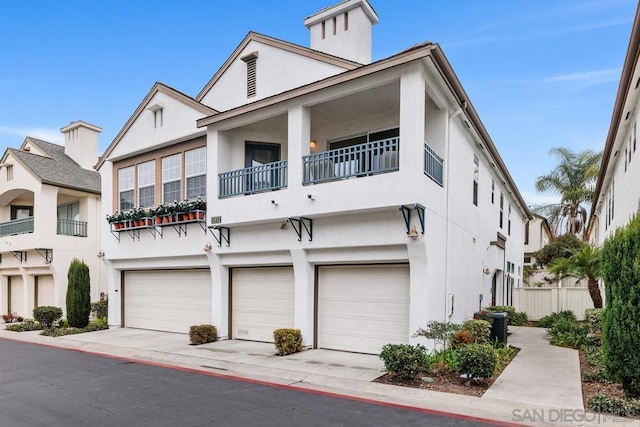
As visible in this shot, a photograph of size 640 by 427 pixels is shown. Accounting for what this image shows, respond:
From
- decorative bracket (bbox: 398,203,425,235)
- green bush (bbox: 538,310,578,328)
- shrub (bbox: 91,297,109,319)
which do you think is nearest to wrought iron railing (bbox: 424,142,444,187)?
decorative bracket (bbox: 398,203,425,235)

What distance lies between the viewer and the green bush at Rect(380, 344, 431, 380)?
7.88 m

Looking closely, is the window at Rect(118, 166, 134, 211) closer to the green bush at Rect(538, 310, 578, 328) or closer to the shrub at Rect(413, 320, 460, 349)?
the shrub at Rect(413, 320, 460, 349)

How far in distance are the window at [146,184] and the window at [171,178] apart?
568 millimetres

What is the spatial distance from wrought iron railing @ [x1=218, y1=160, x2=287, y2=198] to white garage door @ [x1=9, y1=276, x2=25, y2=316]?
1605cm

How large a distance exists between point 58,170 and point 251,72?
44.4ft

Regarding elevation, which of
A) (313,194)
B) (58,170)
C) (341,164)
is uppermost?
(58,170)

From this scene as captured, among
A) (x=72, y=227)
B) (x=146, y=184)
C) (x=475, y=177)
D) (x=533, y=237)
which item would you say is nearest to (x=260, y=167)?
(x=146, y=184)

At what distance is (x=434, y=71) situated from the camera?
31.3ft

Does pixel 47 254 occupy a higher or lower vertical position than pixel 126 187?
lower

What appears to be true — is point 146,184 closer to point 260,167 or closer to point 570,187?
point 260,167

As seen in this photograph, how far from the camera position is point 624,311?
677 cm

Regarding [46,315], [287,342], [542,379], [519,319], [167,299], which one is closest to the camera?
[542,379]

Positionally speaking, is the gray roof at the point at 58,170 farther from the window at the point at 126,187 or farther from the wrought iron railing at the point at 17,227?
the window at the point at 126,187

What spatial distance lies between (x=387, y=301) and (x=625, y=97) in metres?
7.83
